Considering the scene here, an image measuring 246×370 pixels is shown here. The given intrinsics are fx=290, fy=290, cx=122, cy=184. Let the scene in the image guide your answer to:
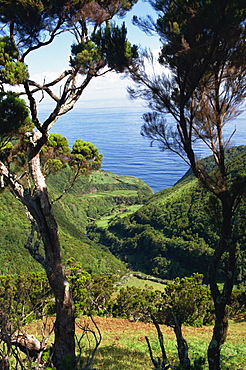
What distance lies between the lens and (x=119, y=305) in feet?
73.7

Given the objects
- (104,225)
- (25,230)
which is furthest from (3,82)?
(104,225)

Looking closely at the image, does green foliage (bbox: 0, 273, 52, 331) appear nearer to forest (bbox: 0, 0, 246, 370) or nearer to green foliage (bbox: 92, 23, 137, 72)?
forest (bbox: 0, 0, 246, 370)

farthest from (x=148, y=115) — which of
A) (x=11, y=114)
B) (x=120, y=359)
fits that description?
(x=120, y=359)

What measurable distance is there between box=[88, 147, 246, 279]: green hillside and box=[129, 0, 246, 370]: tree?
5497 centimetres

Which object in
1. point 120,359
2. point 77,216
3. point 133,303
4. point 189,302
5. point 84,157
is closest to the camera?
point 120,359

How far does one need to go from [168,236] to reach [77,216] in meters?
51.2

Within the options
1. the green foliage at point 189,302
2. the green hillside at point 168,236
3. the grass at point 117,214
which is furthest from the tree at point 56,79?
→ the grass at point 117,214

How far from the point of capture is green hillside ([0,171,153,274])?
60.4 meters

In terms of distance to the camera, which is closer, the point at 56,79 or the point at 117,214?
the point at 56,79

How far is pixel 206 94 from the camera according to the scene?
5.14 m

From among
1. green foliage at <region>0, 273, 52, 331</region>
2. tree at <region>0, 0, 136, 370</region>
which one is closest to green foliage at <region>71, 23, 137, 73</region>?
tree at <region>0, 0, 136, 370</region>

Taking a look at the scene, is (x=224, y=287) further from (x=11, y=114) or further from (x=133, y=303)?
(x=133, y=303)

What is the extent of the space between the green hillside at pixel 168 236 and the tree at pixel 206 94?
55.0 meters

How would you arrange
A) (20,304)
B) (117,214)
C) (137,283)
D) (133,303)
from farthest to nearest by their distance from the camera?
(117,214), (137,283), (133,303), (20,304)
